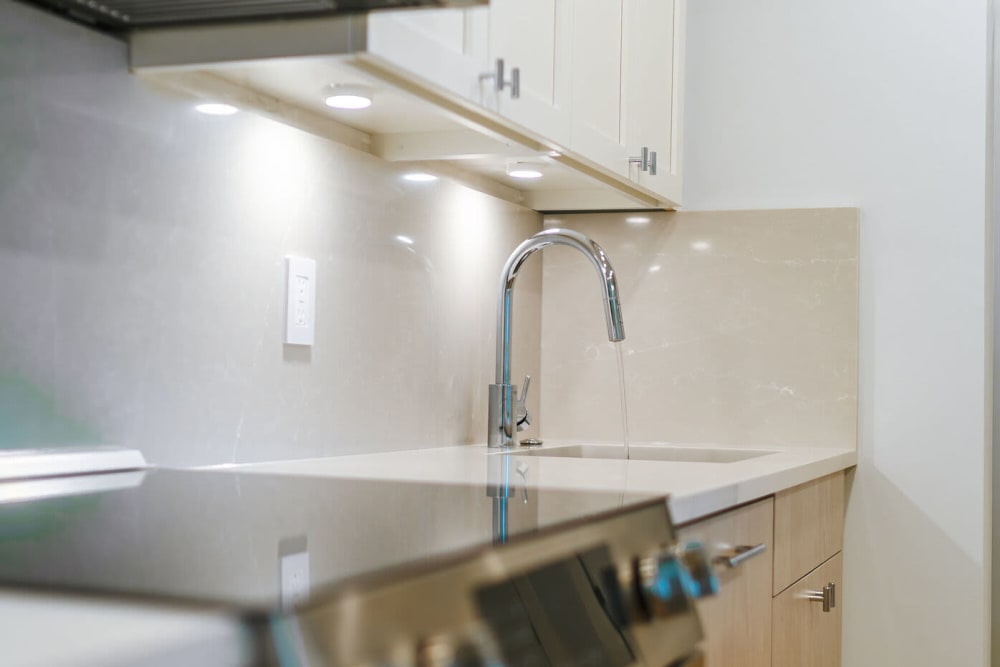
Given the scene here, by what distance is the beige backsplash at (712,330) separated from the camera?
A: 2.36 metres

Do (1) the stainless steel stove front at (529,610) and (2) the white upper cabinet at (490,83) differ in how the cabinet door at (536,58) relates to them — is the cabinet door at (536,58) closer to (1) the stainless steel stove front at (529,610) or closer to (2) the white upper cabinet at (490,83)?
(2) the white upper cabinet at (490,83)

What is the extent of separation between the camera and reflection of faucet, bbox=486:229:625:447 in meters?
1.97

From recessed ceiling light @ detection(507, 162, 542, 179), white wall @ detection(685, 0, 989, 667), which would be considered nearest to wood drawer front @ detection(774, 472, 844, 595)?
white wall @ detection(685, 0, 989, 667)

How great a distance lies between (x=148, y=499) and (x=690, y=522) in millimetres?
587

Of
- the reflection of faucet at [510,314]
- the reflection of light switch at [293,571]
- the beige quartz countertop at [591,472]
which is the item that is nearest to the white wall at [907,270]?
the beige quartz countertop at [591,472]

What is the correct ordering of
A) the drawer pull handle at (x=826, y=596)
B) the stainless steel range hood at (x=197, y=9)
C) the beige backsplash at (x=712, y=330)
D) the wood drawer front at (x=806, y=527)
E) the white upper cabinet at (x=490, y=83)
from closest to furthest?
1. the stainless steel range hood at (x=197, y=9)
2. the white upper cabinet at (x=490, y=83)
3. the wood drawer front at (x=806, y=527)
4. the drawer pull handle at (x=826, y=596)
5. the beige backsplash at (x=712, y=330)

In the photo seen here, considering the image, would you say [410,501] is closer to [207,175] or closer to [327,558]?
[327,558]

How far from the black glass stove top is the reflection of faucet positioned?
801 mm

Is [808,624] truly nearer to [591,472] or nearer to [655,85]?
[591,472]

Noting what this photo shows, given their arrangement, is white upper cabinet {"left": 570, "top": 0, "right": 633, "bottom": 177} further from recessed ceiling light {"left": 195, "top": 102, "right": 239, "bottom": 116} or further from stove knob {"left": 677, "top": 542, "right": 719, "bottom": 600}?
stove knob {"left": 677, "top": 542, "right": 719, "bottom": 600}

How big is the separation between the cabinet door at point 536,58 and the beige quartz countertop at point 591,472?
491mm

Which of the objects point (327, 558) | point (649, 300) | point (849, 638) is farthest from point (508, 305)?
point (327, 558)

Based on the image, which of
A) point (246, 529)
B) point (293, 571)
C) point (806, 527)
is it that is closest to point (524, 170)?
point (806, 527)

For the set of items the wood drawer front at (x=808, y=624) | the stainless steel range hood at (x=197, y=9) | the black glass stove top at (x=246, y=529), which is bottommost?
the wood drawer front at (x=808, y=624)
